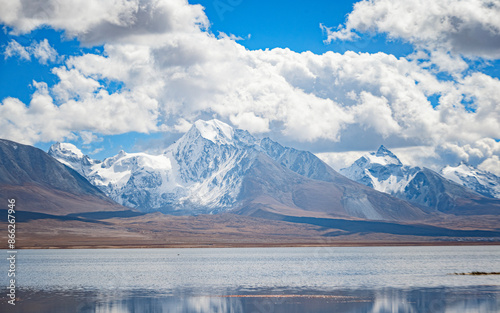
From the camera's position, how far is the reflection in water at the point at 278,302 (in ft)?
239

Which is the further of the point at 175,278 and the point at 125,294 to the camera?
the point at 175,278

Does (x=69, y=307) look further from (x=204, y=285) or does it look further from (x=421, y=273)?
(x=421, y=273)

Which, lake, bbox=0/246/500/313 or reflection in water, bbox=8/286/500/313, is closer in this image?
reflection in water, bbox=8/286/500/313

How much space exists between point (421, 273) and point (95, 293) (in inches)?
2708

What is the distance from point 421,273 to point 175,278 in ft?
170

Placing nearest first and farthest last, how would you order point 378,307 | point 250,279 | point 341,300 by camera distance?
1. point 378,307
2. point 341,300
3. point 250,279

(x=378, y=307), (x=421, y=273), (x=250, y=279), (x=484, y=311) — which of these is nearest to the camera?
(x=484, y=311)

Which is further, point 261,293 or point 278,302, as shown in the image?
point 261,293

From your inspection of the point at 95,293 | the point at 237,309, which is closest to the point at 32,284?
the point at 95,293

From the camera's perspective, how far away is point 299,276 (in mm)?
121438

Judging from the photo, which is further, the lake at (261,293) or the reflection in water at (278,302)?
the lake at (261,293)

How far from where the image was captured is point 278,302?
3115 inches

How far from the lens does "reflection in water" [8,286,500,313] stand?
72.9m

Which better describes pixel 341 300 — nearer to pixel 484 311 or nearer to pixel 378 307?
pixel 378 307
